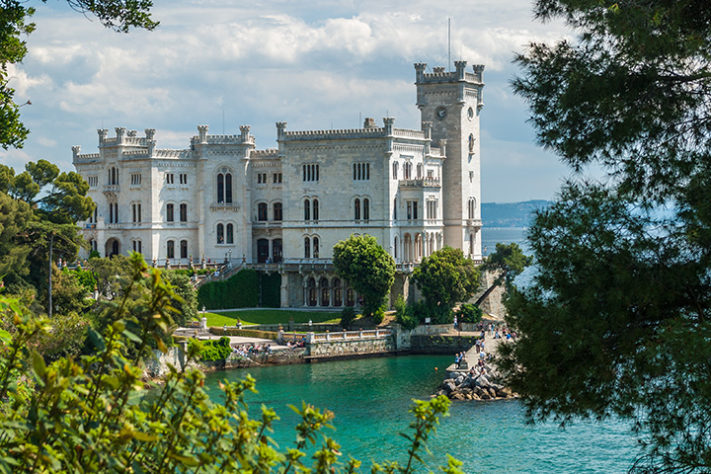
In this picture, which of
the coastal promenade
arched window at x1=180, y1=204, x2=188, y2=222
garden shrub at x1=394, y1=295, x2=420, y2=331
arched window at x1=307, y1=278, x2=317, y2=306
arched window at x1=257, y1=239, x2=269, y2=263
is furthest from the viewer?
arched window at x1=257, y1=239, x2=269, y2=263

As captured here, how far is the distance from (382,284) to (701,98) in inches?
1932

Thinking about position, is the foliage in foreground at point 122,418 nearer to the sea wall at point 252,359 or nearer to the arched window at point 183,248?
the sea wall at point 252,359

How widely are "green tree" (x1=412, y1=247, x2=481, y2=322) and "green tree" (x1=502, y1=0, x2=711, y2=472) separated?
48.8 metres

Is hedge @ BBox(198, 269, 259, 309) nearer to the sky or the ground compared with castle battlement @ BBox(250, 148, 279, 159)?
nearer to the ground

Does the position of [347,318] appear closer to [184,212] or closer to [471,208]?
[471,208]

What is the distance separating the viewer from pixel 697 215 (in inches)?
510

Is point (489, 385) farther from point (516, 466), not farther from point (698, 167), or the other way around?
point (698, 167)

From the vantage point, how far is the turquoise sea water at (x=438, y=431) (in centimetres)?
3572

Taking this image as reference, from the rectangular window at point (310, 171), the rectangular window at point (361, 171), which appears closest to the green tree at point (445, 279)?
the rectangular window at point (361, 171)

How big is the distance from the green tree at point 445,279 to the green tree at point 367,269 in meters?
2.30

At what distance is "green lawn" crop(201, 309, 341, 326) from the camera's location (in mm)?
64812

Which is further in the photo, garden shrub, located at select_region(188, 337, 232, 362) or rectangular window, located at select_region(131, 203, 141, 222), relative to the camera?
rectangular window, located at select_region(131, 203, 141, 222)

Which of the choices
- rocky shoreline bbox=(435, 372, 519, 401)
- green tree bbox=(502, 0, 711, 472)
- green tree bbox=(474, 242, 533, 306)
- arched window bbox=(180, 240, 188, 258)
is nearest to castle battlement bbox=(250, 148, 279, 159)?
arched window bbox=(180, 240, 188, 258)

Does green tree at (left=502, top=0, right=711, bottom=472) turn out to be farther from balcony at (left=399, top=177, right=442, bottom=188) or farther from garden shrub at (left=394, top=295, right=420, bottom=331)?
balcony at (left=399, top=177, right=442, bottom=188)
